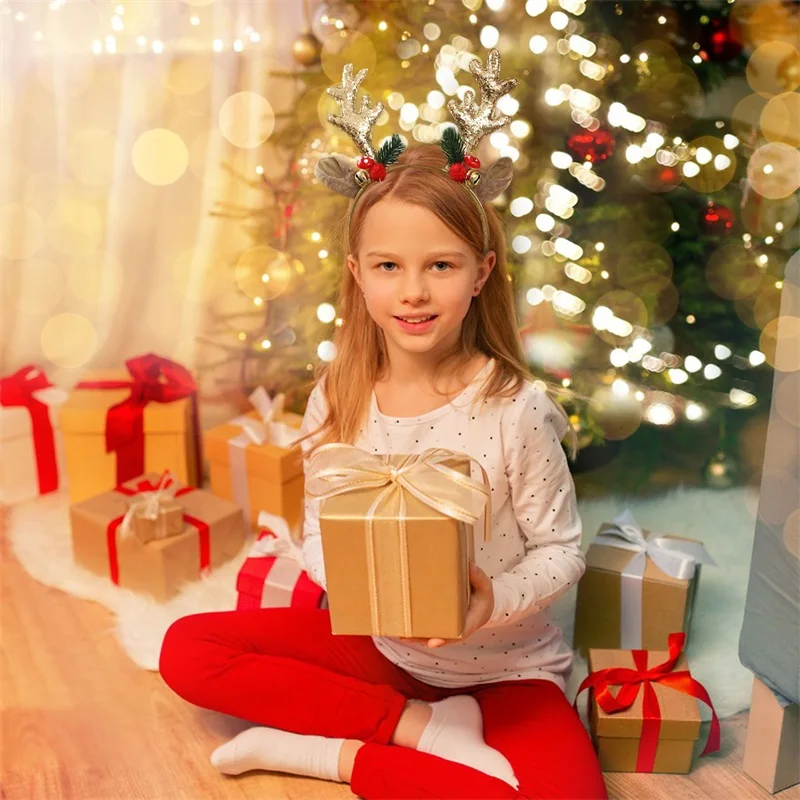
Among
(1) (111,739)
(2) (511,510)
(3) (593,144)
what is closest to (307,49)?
(3) (593,144)

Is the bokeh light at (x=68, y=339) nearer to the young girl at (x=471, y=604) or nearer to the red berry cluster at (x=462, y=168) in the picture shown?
the young girl at (x=471, y=604)

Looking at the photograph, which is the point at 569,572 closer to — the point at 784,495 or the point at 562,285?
the point at 784,495

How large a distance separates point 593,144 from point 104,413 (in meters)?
1.38

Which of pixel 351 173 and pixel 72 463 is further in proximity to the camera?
pixel 72 463

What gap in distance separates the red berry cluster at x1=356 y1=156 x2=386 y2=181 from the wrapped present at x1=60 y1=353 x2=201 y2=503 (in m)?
1.18

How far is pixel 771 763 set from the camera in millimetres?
1413

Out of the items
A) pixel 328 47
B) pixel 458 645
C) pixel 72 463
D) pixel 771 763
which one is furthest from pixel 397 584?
pixel 328 47

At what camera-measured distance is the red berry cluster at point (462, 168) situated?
4.33ft

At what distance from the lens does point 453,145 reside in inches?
52.0

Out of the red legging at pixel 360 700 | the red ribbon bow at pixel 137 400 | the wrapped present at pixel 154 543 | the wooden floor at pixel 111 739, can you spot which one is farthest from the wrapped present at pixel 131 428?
the red legging at pixel 360 700

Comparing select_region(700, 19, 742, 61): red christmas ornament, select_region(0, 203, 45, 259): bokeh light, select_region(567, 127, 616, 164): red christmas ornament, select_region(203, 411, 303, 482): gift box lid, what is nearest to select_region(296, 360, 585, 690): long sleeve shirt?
select_region(203, 411, 303, 482): gift box lid

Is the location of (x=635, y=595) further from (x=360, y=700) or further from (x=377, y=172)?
(x=377, y=172)

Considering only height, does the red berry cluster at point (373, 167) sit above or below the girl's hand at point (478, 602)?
above

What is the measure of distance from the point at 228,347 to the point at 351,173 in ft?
4.72
